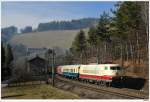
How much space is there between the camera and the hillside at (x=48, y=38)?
50.7 feet

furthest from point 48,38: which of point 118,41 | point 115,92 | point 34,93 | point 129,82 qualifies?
point 129,82

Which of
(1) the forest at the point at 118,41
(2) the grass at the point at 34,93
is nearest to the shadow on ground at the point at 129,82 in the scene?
(1) the forest at the point at 118,41

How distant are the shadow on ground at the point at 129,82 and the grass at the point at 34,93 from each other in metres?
2.18

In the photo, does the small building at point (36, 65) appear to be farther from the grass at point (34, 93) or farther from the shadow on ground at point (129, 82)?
the shadow on ground at point (129, 82)

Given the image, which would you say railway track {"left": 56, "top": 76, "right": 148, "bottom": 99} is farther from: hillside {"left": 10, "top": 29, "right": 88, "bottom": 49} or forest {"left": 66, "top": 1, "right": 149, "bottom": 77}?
hillside {"left": 10, "top": 29, "right": 88, "bottom": 49}

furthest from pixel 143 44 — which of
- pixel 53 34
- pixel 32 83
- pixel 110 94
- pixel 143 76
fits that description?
pixel 32 83

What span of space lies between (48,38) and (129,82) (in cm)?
341

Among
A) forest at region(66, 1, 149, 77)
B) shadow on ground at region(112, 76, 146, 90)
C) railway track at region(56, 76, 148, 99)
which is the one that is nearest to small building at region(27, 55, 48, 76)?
forest at region(66, 1, 149, 77)

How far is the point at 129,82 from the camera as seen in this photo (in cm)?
1650

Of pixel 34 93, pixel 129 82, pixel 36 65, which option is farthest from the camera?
pixel 129 82

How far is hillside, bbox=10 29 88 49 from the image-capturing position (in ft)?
50.7

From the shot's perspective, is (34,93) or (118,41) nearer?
(34,93)

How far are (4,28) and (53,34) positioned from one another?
1.66 meters

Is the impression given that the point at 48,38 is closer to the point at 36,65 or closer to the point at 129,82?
the point at 36,65
